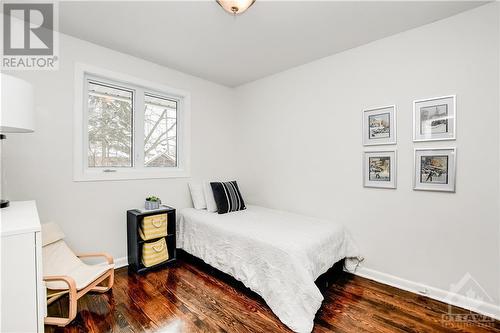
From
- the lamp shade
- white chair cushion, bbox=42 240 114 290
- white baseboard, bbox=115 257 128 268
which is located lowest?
white baseboard, bbox=115 257 128 268

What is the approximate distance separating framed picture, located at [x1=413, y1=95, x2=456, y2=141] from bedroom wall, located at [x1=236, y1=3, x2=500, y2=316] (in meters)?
0.05

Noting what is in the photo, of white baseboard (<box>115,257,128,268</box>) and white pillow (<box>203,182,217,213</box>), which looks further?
white pillow (<box>203,182,217,213</box>)

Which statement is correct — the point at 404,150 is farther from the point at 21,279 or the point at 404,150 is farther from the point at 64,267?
the point at 64,267

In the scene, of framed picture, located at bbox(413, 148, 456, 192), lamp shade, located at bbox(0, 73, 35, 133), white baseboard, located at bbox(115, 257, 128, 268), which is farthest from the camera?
white baseboard, located at bbox(115, 257, 128, 268)

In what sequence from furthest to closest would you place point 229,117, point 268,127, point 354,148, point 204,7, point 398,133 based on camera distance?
point 229,117, point 268,127, point 354,148, point 398,133, point 204,7

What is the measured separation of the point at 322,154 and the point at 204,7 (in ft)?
6.44

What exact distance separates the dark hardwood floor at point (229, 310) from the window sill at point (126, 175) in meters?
1.11

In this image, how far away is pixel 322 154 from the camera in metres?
2.92

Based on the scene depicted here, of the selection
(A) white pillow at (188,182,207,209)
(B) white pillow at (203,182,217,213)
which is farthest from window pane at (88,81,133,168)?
(B) white pillow at (203,182,217,213)

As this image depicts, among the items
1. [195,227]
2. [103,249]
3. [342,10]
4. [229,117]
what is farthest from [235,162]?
[342,10]

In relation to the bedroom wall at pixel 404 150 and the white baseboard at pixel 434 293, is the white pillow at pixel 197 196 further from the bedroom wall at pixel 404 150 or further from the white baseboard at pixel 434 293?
the white baseboard at pixel 434 293

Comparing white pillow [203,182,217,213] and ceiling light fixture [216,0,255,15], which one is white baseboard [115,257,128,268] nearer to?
white pillow [203,182,217,213]

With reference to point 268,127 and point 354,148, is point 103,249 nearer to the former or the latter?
point 268,127

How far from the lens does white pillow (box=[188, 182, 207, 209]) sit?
3.32m
